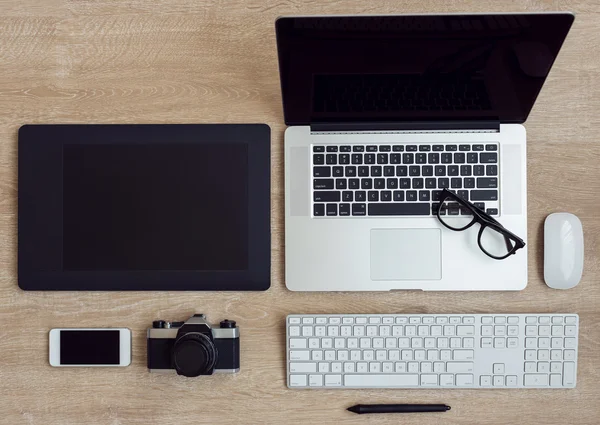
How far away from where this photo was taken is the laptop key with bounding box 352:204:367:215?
89 cm

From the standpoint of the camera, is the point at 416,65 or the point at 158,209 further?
the point at 158,209

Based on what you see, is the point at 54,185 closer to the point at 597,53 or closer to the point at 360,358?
the point at 360,358

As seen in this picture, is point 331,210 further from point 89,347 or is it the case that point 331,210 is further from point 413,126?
point 89,347

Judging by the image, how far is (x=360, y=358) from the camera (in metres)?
0.90

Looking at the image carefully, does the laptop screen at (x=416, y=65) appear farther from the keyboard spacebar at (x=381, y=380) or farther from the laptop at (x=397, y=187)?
the keyboard spacebar at (x=381, y=380)

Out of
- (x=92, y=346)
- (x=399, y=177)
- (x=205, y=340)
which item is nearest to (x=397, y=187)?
(x=399, y=177)

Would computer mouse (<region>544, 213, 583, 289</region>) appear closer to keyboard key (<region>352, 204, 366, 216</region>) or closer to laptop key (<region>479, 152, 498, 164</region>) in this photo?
laptop key (<region>479, 152, 498, 164</region>)

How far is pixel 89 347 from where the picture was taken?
915mm

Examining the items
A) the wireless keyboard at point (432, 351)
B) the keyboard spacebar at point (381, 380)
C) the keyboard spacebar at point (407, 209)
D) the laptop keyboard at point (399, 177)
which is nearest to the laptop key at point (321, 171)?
the laptop keyboard at point (399, 177)

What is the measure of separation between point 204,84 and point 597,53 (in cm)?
69

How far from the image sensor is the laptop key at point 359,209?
89 cm

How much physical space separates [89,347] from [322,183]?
497 millimetres

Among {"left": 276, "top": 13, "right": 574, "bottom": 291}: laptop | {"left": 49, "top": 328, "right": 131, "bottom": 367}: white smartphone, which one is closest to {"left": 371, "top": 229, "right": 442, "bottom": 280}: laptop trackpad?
{"left": 276, "top": 13, "right": 574, "bottom": 291}: laptop

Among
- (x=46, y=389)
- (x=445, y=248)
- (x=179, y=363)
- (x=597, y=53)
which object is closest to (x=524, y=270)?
(x=445, y=248)
